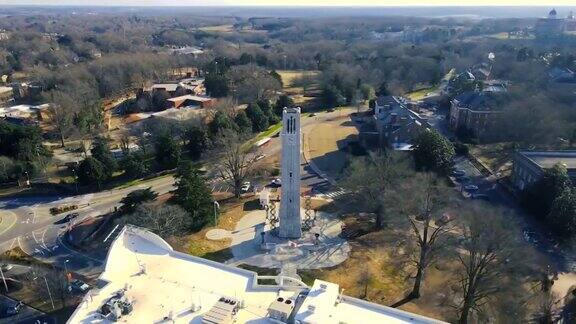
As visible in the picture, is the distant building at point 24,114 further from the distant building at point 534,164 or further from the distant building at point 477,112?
the distant building at point 534,164

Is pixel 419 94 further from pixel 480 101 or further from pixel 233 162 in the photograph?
pixel 233 162

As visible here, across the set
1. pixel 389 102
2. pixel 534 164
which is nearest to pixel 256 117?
pixel 389 102

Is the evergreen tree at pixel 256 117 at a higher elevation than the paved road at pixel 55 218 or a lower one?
higher

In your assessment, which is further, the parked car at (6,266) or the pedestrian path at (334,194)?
the pedestrian path at (334,194)

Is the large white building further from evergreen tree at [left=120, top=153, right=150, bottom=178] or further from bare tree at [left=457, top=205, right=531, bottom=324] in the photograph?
evergreen tree at [left=120, top=153, right=150, bottom=178]

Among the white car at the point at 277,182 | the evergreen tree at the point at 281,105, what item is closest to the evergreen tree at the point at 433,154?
the white car at the point at 277,182

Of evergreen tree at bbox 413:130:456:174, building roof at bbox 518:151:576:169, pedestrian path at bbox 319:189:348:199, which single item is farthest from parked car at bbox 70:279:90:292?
building roof at bbox 518:151:576:169
